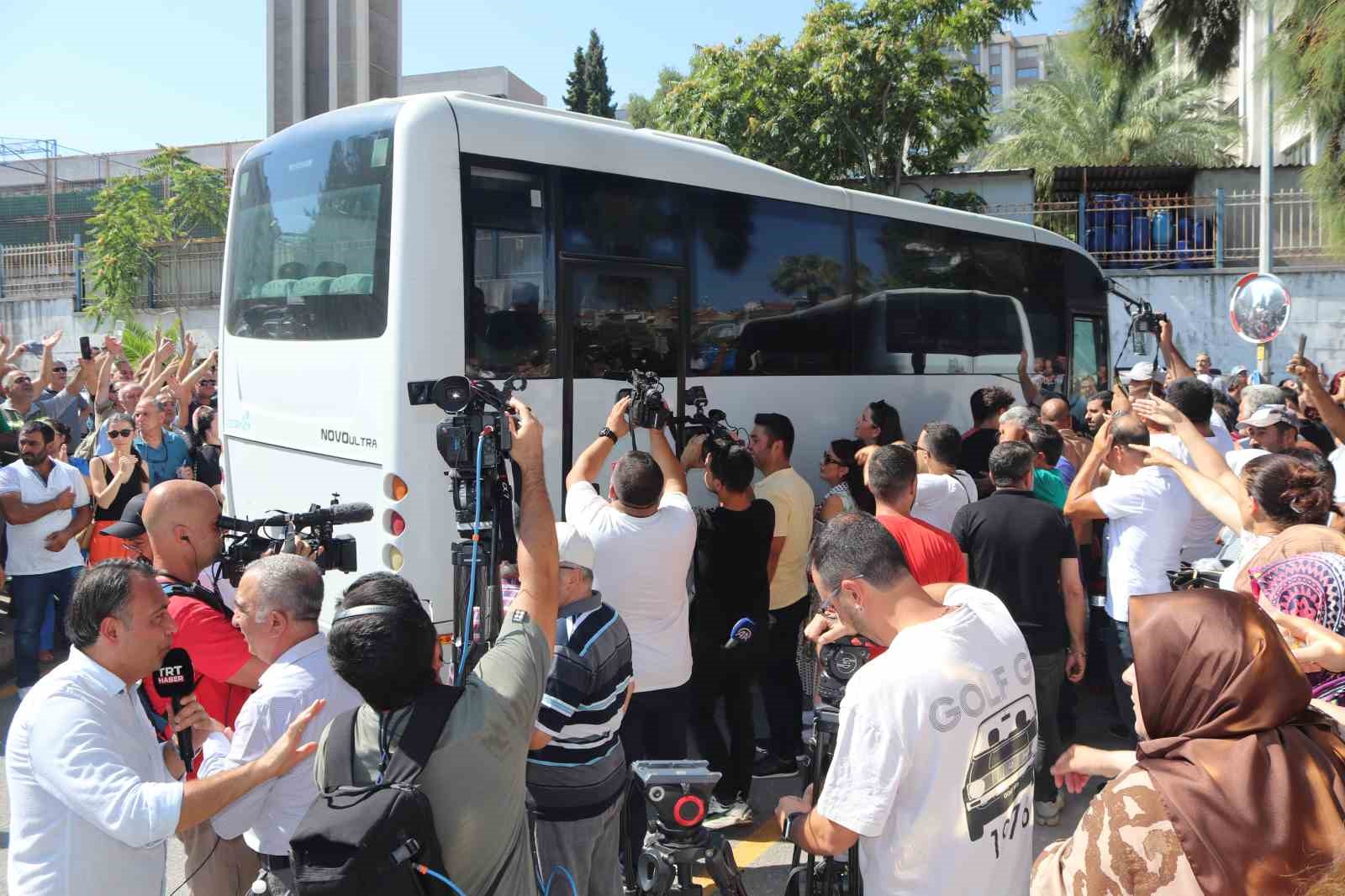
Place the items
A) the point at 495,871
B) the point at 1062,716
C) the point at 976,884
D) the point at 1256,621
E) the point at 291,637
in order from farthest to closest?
the point at 1062,716, the point at 291,637, the point at 976,884, the point at 495,871, the point at 1256,621

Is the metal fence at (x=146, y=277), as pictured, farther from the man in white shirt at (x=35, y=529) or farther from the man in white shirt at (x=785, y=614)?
the man in white shirt at (x=785, y=614)

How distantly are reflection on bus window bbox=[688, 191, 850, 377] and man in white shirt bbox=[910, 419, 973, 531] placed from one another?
86.3 inches

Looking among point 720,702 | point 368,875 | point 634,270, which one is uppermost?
point 634,270

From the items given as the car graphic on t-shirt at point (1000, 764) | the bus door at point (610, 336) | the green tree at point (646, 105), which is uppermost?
the green tree at point (646, 105)

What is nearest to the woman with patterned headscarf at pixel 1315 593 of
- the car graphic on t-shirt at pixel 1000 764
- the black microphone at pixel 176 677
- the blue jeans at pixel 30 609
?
the car graphic on t-shirt at pixel 1000 764

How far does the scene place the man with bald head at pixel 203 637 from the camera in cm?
338

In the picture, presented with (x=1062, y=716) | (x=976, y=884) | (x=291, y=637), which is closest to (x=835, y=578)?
(x=976, y=884)

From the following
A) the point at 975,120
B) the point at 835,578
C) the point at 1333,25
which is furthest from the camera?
the point at 975,120

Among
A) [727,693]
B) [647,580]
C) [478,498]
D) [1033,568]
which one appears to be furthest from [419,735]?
[1033,568]

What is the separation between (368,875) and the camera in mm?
2137

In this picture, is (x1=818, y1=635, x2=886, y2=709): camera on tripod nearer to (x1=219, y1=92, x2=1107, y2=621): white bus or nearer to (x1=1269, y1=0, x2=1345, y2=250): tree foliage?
(x1=219, y1=92, x2=1107, y2=621): white bus

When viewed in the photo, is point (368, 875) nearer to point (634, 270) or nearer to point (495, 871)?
point (495, 871)

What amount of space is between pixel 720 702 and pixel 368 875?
4954 millimetres

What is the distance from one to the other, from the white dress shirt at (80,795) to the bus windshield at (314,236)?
356 cm
